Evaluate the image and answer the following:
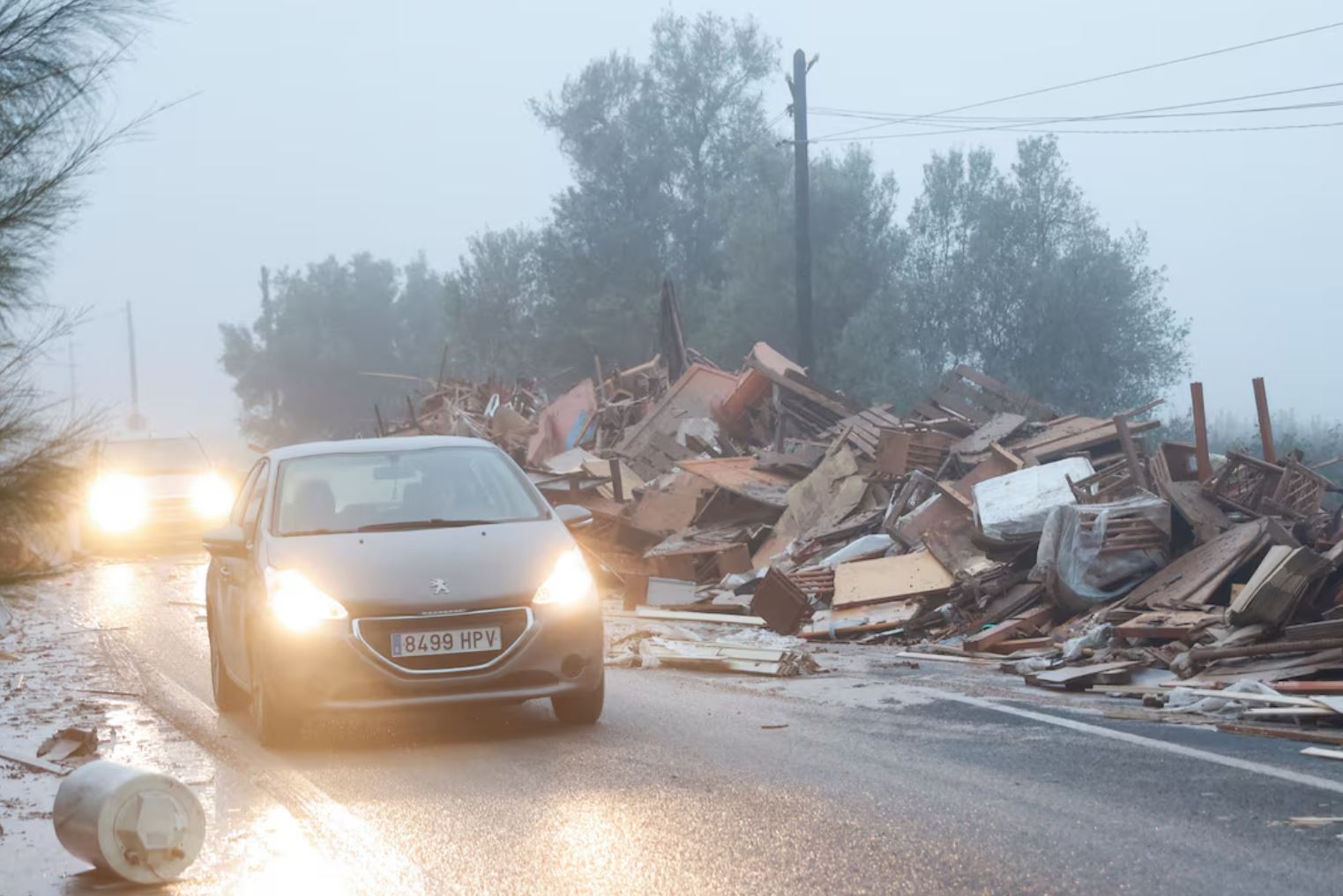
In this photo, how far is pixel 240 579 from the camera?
9047 mm

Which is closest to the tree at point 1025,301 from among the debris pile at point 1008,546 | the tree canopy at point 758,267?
the tree canopy at point 758,267

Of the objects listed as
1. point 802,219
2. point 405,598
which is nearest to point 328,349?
point 802,219

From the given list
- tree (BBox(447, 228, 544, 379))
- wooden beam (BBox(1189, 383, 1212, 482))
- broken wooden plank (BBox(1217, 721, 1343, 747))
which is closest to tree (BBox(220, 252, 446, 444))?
tree (BBox(447, 228, 544, 379))

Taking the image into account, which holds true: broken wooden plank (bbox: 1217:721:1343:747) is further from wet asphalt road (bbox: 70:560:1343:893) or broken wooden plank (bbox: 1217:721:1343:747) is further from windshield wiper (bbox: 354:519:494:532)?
windshield wiper (bbox: 354:519:494:532)

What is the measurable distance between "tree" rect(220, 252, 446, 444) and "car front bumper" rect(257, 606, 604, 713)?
7526 centimetres

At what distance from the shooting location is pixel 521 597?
27.0ft

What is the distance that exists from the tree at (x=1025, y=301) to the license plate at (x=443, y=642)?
39.2 meters

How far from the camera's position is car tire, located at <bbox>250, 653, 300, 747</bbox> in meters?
8.12

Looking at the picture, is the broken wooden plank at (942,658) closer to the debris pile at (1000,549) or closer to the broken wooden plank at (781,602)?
the debris pile at (1000,549)

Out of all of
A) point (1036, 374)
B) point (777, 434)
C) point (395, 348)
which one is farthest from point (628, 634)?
point (395, 348)

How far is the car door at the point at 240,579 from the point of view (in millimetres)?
8898

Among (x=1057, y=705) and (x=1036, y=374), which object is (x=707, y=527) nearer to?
(x=1057, y=705)

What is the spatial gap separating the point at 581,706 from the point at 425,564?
47.7 inches

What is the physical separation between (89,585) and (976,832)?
16.6 metres
